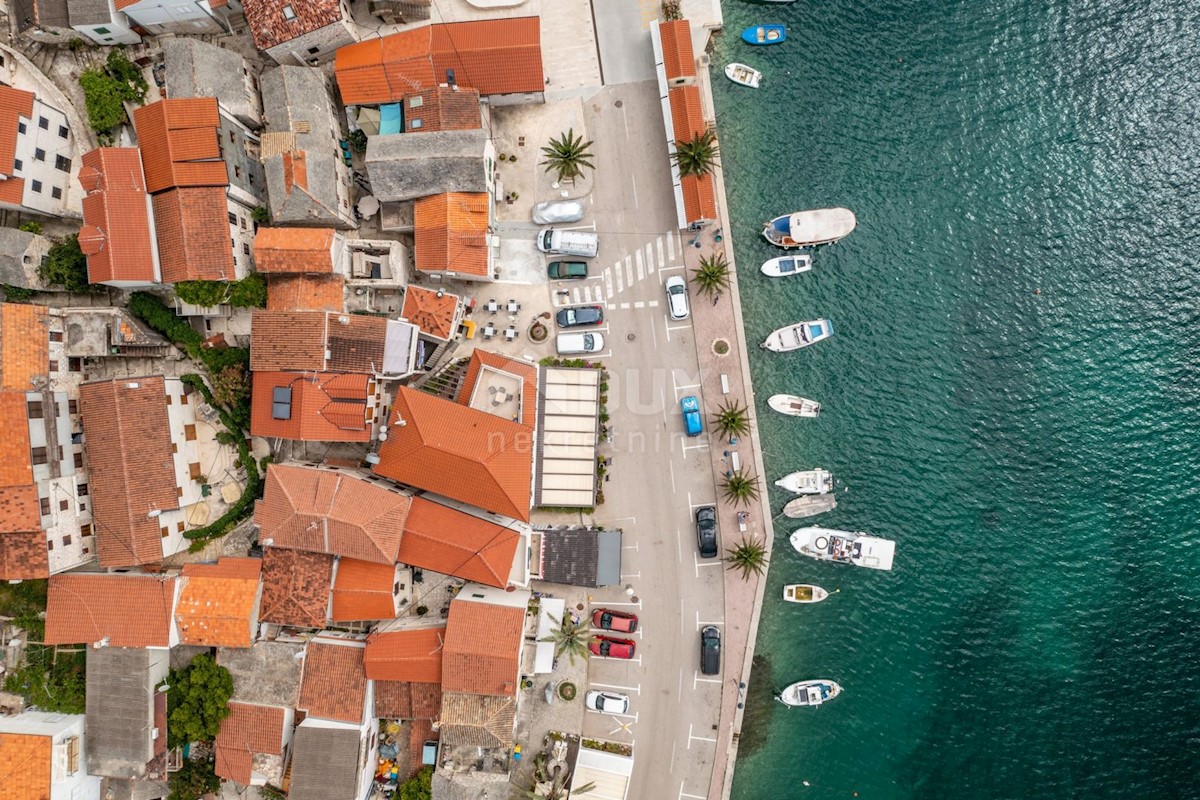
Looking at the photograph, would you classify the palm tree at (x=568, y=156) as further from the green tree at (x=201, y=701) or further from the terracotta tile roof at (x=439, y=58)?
the green tree at (x=201, y=701)

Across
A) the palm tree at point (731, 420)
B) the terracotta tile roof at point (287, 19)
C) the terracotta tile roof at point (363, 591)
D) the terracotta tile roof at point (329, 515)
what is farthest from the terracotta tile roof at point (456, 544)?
the terracotta tile roof at point (287, 19)

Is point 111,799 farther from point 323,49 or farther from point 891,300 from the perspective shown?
point 891,300

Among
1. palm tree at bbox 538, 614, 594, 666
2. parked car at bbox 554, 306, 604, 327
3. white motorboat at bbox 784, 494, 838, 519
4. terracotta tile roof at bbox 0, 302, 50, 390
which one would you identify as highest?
parked car at bbox 554, 306, 604, 327

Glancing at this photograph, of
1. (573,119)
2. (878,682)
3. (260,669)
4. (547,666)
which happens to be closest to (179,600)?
(260,669)

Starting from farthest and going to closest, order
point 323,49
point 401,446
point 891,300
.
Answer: point 891,300, point 323,49, point 401,446

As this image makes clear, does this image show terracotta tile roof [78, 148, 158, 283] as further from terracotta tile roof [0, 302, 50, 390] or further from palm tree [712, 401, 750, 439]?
palm tree [712, 401, 750, 439]

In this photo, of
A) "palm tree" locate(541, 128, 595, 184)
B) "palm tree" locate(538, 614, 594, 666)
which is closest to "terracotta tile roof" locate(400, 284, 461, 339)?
"palm tree" locate(541, 128, 595, 184)
